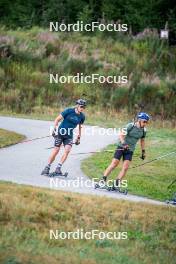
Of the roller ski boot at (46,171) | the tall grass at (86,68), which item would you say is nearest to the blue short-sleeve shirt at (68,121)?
the roller ski boot at (46,171)

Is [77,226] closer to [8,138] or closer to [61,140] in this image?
[61,140]

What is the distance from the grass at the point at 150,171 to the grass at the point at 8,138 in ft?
8.52

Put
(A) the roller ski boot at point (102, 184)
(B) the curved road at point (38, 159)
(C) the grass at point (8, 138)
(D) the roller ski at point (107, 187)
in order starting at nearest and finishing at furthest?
(B) the curved road at point (38, 159) < (D) the roller ski at point (107, 187) < (A) the roller ski boot at point (102, 184) < (C) the grass at point (8, 138)

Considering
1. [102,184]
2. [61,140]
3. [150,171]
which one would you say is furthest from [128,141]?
[150,171]

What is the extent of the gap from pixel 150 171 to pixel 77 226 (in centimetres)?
630

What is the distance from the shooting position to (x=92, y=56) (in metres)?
33.6

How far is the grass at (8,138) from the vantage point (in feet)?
61.6

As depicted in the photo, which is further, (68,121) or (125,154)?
(68,121)

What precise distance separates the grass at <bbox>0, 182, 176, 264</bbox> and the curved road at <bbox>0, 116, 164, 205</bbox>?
1234 mm

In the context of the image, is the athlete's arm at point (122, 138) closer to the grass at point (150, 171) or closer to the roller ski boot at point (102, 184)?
the roller ski boot at point (102, 184)

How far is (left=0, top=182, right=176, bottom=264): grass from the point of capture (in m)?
9.27

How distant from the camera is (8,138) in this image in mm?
19438

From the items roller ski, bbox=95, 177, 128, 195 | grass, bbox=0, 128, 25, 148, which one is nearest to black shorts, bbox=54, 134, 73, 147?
roller ski, bbox=95, 177, 128, 195

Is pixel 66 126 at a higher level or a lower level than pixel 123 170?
higher
